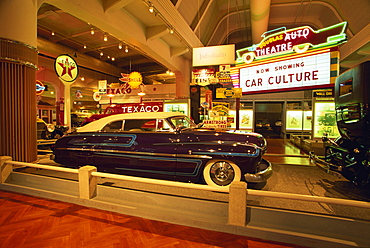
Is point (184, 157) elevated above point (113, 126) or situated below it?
below

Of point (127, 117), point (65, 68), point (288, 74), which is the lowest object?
point (127, 117)

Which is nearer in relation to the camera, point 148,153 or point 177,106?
Result: point 148,153

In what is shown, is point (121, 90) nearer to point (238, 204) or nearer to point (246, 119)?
point (246, 119)

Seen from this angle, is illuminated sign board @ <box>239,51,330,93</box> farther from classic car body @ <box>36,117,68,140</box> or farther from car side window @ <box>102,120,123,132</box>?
classic car body @ <box>36,117,68,140</box>

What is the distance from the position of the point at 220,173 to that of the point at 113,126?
8.46 feet

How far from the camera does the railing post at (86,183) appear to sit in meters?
3.13

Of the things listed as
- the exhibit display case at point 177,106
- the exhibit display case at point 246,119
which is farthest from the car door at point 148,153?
the exhibit display case at point 246,119

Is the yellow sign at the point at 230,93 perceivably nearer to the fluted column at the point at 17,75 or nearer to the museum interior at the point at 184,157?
the museum interior at the point at 184,157

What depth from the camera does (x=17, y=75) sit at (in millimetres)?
4309

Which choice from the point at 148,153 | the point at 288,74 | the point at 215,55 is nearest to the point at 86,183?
the point at 148,153

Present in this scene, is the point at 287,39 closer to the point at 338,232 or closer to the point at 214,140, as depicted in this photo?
the point at 214,140

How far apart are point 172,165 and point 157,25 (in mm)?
6884

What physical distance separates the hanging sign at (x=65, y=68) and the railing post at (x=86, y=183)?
4754mm

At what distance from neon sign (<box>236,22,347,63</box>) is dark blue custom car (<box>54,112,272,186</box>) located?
4.23 metres
